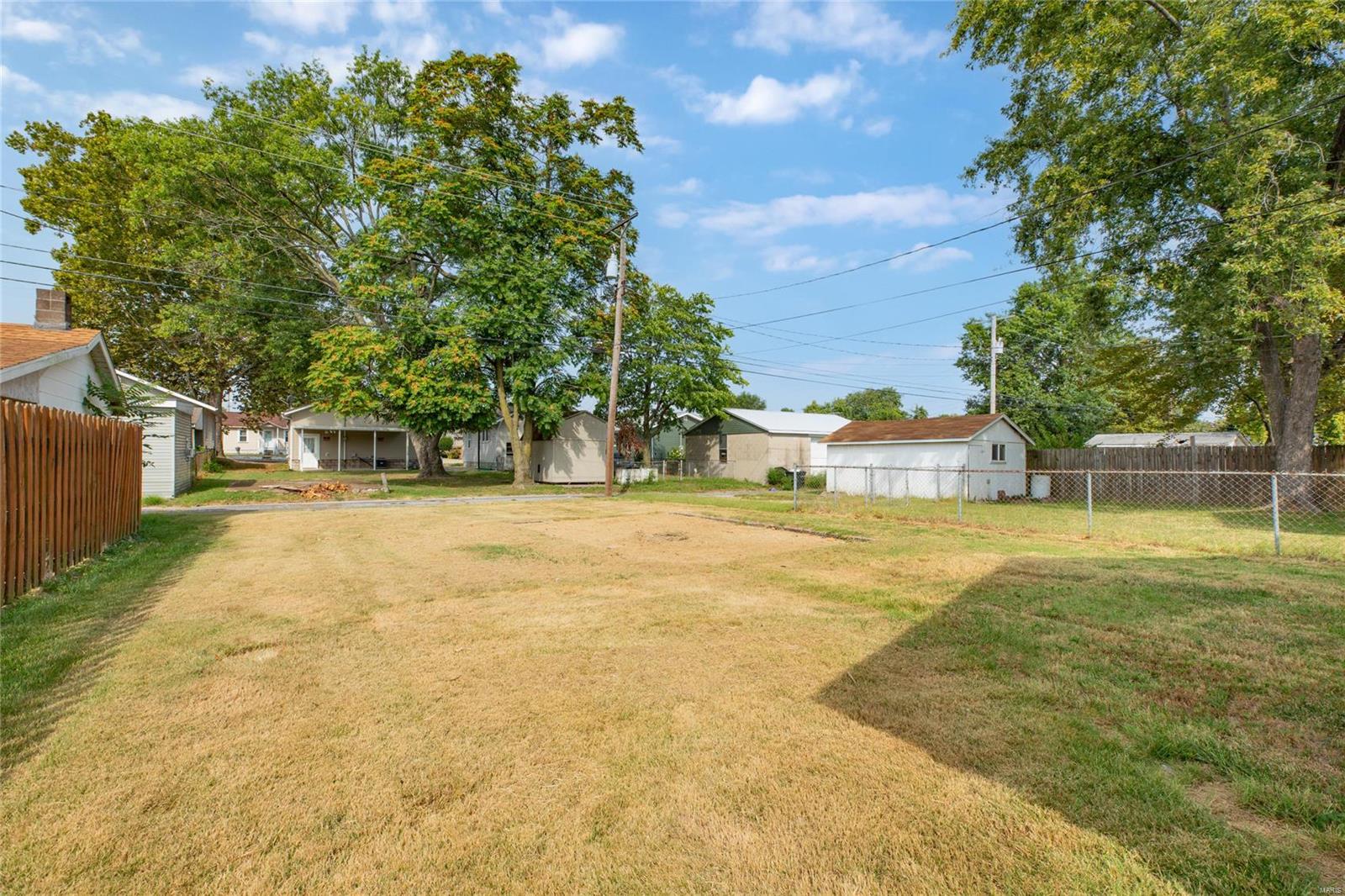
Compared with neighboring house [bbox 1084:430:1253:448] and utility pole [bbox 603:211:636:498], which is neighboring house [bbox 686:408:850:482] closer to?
utility pole [bbox 603:211:636:498]

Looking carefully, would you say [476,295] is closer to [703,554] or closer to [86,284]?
[703,554]

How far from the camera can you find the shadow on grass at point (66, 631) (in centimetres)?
317

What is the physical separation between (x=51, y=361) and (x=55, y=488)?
4.97 meters

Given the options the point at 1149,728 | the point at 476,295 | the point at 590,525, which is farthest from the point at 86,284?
the point at 1149,728

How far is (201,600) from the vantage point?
18.7 feet

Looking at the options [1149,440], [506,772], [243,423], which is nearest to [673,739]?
[506,772]

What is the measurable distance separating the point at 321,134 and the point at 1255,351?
107 ft

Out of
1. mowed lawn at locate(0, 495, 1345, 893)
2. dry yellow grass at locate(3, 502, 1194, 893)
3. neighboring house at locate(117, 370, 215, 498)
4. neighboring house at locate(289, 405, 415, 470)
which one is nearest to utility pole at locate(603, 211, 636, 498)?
neighboring house at locate(117, 370, 215, 498)

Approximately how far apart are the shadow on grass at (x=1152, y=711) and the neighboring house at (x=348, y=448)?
36.1 metres

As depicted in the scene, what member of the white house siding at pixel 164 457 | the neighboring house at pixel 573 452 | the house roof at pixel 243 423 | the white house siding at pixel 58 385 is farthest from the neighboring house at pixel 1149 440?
the house roof at pixel 243 423

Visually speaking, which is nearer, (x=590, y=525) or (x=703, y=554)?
(x=703, y=554)

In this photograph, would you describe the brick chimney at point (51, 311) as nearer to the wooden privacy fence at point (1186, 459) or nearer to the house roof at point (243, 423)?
the wooden privacy fence at point (1186, 459)

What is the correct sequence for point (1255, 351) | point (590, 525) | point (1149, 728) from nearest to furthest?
point (1149, 728)
point (590, 525)
point (1255, 351)

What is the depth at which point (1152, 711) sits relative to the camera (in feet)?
11.0
